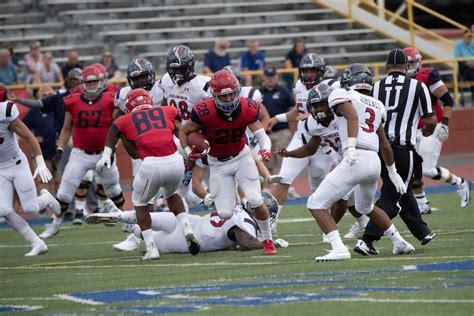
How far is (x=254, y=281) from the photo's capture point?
28.1 ft

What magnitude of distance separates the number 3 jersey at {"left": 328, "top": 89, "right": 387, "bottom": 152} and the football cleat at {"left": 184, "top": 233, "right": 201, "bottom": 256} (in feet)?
6.22

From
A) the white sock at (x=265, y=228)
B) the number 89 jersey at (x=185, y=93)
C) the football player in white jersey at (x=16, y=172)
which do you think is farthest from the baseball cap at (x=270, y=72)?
the white sock at (x=265, y=228)

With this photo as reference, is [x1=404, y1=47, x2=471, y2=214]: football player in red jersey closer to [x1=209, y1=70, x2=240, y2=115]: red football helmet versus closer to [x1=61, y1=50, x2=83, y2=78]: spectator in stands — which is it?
[x1=209, y1=70, x2=240, y2=115]: red football helmet

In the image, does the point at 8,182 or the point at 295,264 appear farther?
the point at 8,182

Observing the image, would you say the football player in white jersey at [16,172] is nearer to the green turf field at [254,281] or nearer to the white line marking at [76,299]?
the green turf field at [254,281]

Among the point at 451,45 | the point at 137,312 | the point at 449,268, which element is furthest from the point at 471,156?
the point at 137,312

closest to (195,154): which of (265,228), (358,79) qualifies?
(265,228)

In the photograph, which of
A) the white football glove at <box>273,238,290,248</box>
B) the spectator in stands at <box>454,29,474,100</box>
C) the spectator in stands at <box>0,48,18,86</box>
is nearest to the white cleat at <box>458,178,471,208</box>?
the white football glove at <box>273,238,290,248</box>

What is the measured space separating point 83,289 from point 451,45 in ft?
55.2

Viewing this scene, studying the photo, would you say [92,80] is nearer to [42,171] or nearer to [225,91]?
[42,171]

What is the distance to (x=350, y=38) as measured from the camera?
2458 cm

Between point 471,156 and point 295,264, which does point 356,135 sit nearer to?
point 295,264

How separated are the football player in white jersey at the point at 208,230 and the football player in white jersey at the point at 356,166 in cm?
151

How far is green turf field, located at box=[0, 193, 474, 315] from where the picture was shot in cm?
736
